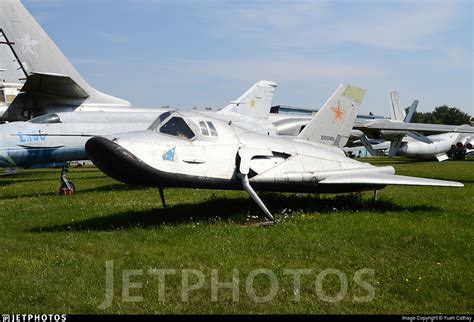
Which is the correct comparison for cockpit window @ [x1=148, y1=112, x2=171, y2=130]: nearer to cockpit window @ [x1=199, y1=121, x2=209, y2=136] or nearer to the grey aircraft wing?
cockpit window @ [x1=199, y1=121, x2=209, y2=136]

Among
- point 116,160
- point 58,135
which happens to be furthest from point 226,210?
point 58,135

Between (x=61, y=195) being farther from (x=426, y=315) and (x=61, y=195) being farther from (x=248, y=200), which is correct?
(x=426, y=315)

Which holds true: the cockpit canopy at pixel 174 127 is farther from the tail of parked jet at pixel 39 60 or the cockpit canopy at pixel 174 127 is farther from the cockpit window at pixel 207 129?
the tail of parked jet at pixel 39 60

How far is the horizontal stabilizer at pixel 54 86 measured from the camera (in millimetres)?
19656

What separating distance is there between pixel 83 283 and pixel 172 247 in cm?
186

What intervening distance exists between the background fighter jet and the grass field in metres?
0.66

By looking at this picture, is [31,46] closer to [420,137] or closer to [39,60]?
[39,60]

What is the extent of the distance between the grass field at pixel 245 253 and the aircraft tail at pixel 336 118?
4.91 feet

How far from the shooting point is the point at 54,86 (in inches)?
794

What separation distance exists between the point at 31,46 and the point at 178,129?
15.1m

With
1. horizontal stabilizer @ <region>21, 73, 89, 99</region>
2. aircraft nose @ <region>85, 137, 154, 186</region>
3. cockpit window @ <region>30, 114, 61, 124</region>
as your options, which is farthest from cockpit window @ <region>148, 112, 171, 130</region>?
horizontal stabilizer @ <region>21, 73, 89, 99</region>

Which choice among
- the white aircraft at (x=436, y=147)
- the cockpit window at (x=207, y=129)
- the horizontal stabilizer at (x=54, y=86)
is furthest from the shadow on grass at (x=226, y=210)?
the white aircraft at (x=436, y=147)

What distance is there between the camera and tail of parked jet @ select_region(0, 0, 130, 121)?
814 inches

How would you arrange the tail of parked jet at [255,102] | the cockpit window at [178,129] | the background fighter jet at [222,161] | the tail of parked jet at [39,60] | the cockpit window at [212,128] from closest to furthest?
the background fighter jet at [222,161], the cockpit window at [178,129], the cockpit window at [212,128], the tail of parked jet at [39,60], the tail of parked jet at [255,102]
